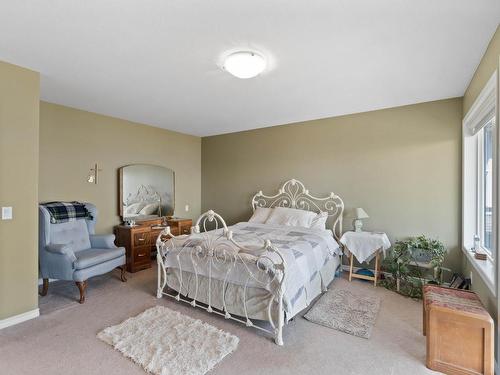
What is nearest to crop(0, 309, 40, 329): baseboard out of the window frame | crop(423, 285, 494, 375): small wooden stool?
crop(423, 285, 494, 375): small wooden stool

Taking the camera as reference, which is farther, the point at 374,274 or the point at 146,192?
the point at 146,192

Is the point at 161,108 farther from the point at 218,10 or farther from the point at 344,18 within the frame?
the point at 344,18

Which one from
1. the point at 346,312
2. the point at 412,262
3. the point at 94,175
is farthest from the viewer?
the point at 94,175

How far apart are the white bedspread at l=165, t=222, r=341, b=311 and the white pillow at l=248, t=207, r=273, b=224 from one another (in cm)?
90

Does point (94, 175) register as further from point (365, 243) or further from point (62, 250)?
point (365, 243)

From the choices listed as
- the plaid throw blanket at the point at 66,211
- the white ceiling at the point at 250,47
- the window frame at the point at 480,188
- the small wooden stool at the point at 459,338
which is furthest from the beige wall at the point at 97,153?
the window frame at the point at 480,188

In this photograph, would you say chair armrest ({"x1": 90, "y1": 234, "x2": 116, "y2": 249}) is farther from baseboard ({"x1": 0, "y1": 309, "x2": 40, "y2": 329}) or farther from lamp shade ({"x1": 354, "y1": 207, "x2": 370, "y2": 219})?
lamp shade ({"x1": 354, "y1": 207, "x2": 370, "y2": 219})

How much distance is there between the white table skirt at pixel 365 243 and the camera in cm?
349

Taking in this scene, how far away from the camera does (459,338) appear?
1.89 meters

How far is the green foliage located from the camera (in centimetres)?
323

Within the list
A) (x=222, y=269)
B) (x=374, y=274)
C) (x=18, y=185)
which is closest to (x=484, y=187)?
(x=374, y=274)

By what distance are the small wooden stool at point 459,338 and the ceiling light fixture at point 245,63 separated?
2459 mm

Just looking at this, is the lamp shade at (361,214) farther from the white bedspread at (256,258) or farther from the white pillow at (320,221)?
the white bedspread at (256,258)

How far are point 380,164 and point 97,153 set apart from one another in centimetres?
446
